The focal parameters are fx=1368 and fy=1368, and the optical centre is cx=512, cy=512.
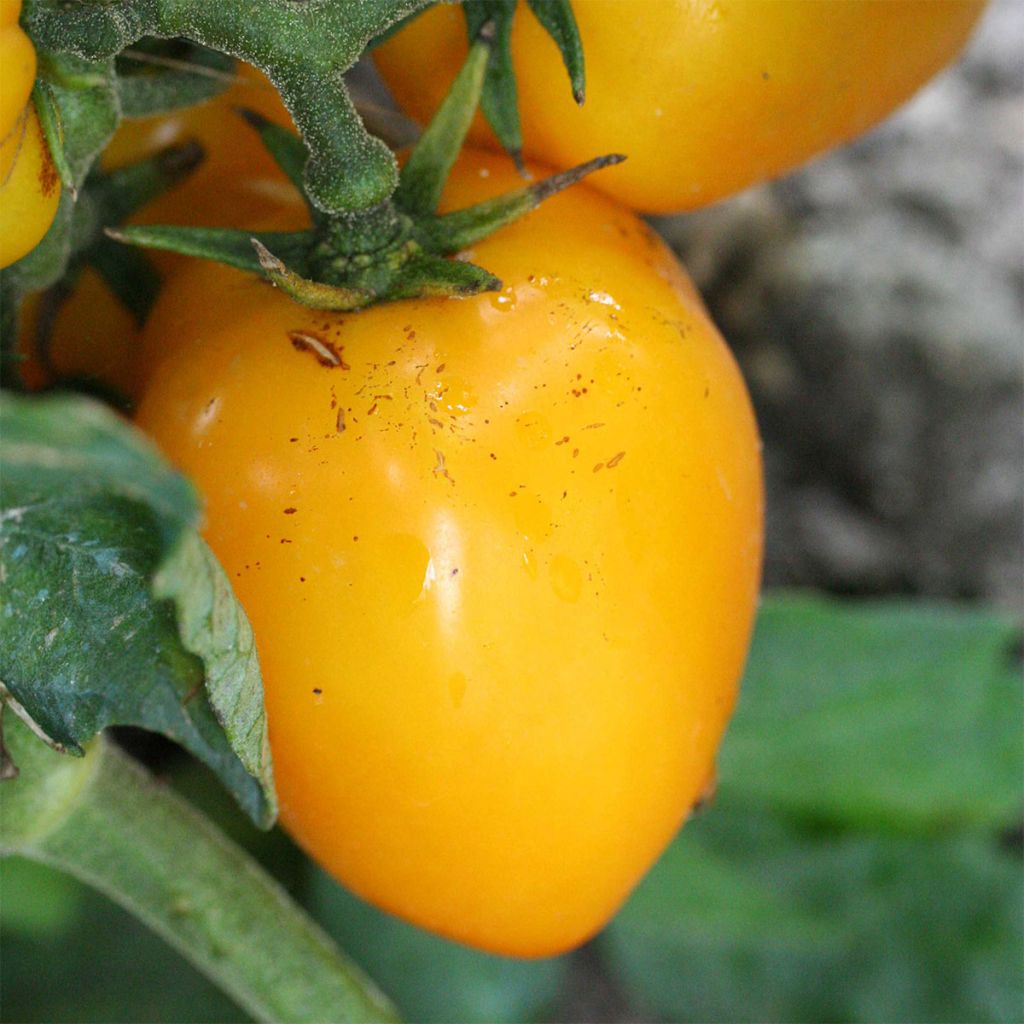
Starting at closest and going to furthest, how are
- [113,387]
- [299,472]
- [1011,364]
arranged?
[299,472], [113,387], [1011,364]

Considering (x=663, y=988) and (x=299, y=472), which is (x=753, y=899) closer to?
(x=663, y=988)

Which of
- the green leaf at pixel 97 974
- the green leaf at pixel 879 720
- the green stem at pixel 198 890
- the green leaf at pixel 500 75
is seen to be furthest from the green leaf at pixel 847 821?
the green leaf at pixel 500 75

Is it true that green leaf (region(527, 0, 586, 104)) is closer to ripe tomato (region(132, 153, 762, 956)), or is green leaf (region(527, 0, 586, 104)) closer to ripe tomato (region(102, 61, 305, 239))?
ripe tomato (region(132, 153, 762, 956))

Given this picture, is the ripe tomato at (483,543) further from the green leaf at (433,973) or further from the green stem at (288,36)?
the green leaf at (433,973)

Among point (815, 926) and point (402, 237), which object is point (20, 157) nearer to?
point (402, 237)

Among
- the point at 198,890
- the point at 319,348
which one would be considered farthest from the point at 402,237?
the point at 198,890

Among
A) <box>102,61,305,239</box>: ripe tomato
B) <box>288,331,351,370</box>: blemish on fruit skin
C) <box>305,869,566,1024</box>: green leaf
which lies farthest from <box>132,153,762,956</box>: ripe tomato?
<box>305,869,566,1024</box>: green leaf

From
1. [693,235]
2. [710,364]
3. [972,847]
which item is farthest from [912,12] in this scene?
[972,847]
